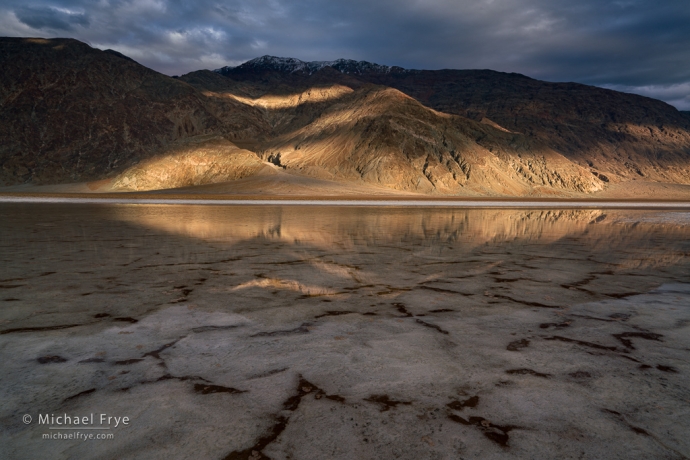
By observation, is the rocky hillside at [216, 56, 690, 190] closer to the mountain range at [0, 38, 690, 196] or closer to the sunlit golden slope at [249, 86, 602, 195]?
the mountain range at [0, 38, 690, 196]

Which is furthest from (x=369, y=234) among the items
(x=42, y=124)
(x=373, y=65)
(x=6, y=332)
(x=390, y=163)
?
(x=373, y=65)

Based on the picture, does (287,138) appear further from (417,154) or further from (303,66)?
(303,66)

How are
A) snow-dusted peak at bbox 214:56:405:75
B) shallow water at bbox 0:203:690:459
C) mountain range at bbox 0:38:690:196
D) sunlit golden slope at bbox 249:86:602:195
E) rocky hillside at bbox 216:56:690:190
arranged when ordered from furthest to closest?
1. snow-dusted peak at bbox 214:56:405:75
2. rocky hillside at bbox 216:56:690:190
3. mountain range at bbox 0:38:690:196
4. sunlit golden slope at bbox 249:86:602:195
5. shallow water at bbox 0:203:690:459

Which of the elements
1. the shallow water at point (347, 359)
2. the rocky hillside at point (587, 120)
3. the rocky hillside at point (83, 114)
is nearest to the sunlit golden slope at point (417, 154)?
the rocky hillside at point (587, 120)

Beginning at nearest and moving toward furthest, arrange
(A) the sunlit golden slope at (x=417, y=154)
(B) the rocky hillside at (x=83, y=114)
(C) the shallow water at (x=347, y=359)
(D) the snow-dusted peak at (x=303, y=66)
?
(C) the shallow water at (x=347, y=359) < (A) the sunlit golden slope at (x=417, y=154) < (B) the rocky hillside at (x=83, y=114) < (D) the snow-dusted peak at (x=303, y=66)

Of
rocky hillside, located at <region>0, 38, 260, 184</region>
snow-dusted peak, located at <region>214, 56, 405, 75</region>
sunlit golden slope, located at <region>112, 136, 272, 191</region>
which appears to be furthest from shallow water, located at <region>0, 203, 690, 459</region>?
snow-dusted peak, located at <region>214, 56, 405, 75</region>

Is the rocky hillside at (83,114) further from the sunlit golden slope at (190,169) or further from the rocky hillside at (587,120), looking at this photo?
the rocky hillside at (587,120)

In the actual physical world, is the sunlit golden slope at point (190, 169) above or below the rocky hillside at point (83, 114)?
below
